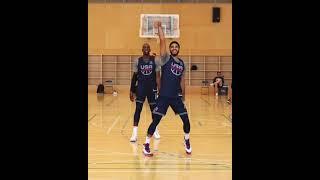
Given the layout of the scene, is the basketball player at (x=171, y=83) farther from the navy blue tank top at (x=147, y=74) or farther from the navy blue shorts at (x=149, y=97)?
the navy blue shorts at (x=149, y=97)

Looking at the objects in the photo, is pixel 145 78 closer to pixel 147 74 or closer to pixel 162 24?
pixel 147 74

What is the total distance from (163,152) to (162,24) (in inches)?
666

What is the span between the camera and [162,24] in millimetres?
24359

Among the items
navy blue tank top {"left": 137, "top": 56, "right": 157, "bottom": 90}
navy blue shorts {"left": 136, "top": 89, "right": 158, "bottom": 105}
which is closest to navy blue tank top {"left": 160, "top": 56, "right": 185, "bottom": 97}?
navy blue tank top {"left": 137, "top": 56, "right": 157, "bottom": 90}

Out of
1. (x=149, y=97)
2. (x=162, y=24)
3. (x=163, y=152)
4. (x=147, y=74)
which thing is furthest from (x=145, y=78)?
(x=162, y=24)

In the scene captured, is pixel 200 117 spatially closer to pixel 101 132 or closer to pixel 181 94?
pixel 101 132

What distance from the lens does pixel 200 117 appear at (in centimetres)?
1443

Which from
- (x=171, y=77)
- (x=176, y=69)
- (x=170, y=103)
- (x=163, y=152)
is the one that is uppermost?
(x=176, y=69)

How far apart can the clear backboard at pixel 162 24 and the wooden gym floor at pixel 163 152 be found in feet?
36.5

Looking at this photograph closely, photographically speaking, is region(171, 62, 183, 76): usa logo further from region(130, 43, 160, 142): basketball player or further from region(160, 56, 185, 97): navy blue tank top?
region(130, 43, 160, 142): basketball player

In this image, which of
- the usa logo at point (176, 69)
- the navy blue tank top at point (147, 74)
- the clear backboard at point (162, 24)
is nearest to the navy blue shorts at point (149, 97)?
the navy blue tank top at point (147, 74)

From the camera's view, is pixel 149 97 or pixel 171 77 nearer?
pixel 171 77

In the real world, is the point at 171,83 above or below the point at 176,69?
below
